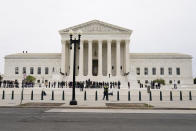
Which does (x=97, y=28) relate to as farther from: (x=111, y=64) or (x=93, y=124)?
(x=93, y=124)

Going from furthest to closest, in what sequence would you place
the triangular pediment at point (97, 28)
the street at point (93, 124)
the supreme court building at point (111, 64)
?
the supreme court building at point (111, 64) → the triangular pediment at point (97, 28) → the street at point (93, 124)

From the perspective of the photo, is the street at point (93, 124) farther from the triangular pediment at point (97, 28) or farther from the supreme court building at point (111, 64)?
the supreme court building at point (111, 64)

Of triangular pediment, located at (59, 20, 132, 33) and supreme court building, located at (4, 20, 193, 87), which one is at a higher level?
triangular pediment, located at (59, 20, 132, 33)

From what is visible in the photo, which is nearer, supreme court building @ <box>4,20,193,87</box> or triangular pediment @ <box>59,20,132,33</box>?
triangular pediment @ <box>59,20,132,33</box>

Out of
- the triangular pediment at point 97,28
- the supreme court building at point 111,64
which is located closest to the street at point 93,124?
the triangular pediment at point 97,28

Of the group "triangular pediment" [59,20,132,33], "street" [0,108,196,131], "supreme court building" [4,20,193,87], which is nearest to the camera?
"street" [0,108,196,131]

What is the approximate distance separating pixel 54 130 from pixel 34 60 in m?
72.6

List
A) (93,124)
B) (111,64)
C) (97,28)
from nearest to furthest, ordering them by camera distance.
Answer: (93,124) < (97,28) < (111,64)

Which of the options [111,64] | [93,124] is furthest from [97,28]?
[93,124]

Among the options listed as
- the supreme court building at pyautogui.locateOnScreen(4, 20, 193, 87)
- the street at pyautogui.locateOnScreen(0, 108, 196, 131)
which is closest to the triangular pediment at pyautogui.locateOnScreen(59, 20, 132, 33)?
the supreme court building at pyautogui.locateOnScreen(4, 20, 193, 87)

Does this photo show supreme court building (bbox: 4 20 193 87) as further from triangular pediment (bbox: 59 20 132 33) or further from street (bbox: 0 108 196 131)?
street (bbox: 0 108 196 131)

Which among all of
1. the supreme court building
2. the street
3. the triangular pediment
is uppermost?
the triangular pediment

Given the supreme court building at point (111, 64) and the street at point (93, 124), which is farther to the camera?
the supreme court building at point (111, 64)

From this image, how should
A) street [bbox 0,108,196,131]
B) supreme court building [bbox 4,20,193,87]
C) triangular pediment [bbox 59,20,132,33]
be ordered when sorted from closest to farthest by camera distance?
street [bbox 0,108,196,131]
triangular pediment [bbox 59,20,132,33]
supreme court building [bbox 4,20,193,87]
